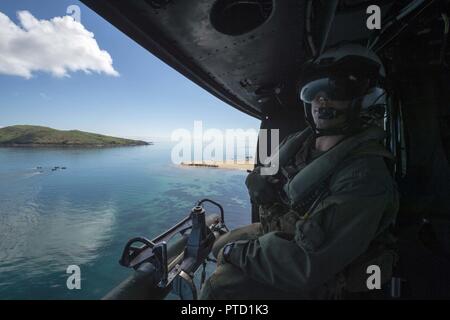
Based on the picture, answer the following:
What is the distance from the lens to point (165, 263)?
209 cm

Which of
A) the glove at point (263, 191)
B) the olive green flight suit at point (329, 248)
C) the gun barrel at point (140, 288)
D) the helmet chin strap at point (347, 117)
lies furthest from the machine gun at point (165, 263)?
the helmet chin strap at point (347, 117)

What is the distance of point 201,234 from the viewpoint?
101 inches

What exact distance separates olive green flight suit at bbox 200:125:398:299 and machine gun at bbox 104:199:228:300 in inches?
28.5

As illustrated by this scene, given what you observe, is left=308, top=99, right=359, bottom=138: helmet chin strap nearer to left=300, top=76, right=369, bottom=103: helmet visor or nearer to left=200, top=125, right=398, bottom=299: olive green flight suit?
left=300, top=76, right=369, bottom=103: helmet visor

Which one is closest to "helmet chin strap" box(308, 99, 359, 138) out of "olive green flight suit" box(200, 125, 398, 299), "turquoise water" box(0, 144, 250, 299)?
"olive green flight suit" box(200, 125, 398, 299)

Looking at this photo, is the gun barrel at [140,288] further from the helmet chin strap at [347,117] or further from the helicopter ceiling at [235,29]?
the helicopter ceiling at [235,29]

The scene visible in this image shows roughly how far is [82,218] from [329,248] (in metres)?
50.7

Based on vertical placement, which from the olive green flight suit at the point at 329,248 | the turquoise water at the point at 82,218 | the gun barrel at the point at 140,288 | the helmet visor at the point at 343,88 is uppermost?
the helmet visor at the point at 343,88

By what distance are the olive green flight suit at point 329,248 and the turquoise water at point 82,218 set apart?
29.6 metres

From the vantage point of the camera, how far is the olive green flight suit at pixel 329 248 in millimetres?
1125

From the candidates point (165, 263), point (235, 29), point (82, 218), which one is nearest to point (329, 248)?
point (165, 263)

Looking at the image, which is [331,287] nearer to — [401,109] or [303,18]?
[401,109]
